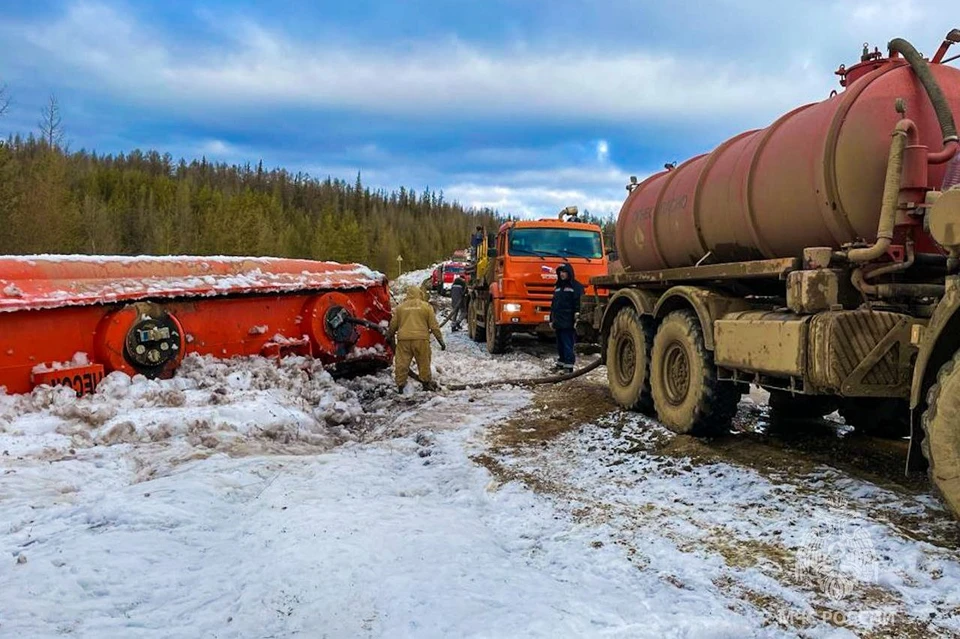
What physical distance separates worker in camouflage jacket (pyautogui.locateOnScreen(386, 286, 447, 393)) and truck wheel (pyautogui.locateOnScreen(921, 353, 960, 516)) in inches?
250

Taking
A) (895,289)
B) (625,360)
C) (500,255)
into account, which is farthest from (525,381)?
(895,289)

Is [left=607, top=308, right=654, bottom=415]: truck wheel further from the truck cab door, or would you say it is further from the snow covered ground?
the truck cab door

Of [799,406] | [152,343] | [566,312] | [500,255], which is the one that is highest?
[500,255]

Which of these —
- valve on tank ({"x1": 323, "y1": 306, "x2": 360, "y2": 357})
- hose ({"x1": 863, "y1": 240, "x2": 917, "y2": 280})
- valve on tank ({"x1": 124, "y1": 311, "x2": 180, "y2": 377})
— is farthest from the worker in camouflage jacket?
hose ({"x1": 863, "y1": 240, "x2": 917, "y2": 280})

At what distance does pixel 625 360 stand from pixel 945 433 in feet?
14.8

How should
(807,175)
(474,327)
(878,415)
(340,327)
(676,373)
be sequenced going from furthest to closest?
(474,327) → (340,327) → (676,373) → (878,415) → (807,175)

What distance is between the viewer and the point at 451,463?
5.58 meters

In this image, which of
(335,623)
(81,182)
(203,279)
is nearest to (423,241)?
(81,182)

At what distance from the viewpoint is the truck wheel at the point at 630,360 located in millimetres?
7309

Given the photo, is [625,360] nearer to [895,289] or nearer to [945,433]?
[895,289]

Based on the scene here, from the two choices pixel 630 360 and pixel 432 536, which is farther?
pixel 630 360

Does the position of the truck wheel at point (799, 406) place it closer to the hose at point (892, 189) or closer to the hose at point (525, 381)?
the hose at point (892, 189)

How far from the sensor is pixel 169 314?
8.01 metres

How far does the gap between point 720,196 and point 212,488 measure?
186 inches
